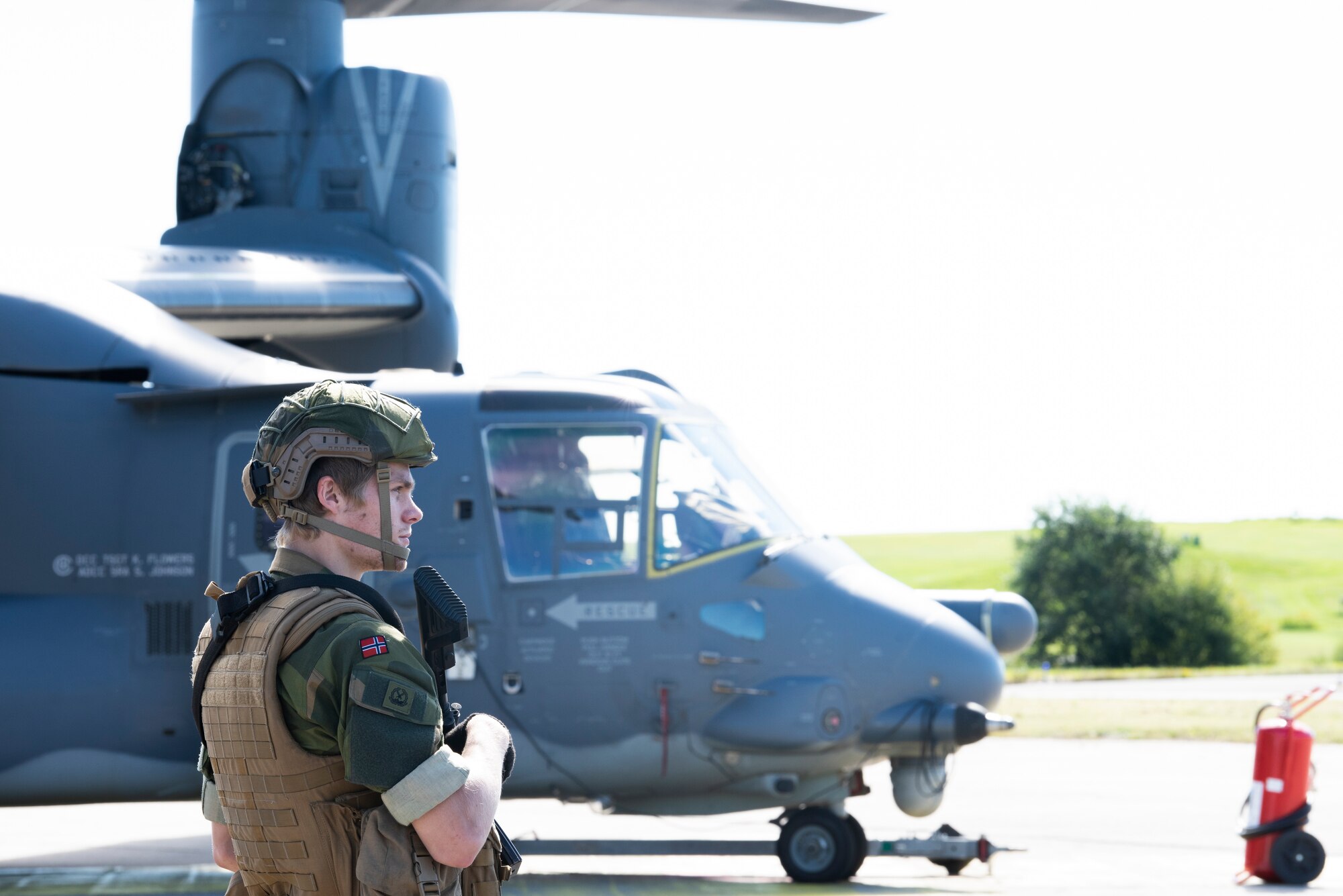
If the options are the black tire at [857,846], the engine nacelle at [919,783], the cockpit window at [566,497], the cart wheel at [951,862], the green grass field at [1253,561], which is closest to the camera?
the cockpit window at [566,497]

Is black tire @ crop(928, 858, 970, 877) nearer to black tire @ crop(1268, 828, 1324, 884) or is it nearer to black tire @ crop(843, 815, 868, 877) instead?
black tire @ crop(843, 815, 868, 877)

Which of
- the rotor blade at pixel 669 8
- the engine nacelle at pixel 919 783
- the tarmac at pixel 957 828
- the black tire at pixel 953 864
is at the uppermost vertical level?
the rotor blade at pixel 669 8

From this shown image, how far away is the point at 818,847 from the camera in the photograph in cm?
838

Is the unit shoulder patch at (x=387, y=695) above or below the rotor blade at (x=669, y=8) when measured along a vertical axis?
below

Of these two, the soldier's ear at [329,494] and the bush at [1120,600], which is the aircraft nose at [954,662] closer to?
the soldier's ear at [329,494]

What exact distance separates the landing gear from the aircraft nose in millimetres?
1001

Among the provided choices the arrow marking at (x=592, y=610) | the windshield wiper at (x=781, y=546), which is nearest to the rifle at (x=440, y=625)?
the arrow marking at (x=592, y=610)

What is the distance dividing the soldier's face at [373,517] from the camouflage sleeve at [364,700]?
161 millimetres

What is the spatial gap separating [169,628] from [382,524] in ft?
18.6

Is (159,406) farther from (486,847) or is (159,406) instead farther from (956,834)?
(486,847)

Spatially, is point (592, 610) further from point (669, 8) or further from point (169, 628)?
point (669, 8)

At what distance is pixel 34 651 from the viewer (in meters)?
7.91

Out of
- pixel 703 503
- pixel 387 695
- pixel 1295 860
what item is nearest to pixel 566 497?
pixel 703 503

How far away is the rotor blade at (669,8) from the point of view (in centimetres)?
1702
